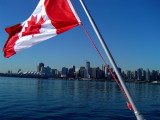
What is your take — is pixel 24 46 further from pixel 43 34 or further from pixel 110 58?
pixel 110 58

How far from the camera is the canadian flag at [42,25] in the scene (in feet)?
20.2

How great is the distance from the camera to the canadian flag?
616cm

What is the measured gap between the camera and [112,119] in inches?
702

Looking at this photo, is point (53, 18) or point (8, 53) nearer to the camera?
point (53, 18)

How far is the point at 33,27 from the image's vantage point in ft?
22.4

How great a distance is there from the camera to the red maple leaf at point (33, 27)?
21.9ft

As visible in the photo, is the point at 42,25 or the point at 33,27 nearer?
the point at 42,25

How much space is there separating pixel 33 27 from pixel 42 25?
0.39 meters

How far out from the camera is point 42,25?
21.7ft

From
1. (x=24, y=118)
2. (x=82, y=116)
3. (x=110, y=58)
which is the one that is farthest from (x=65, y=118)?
(x=110, y=58)

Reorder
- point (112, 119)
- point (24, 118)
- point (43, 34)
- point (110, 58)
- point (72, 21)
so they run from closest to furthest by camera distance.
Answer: point (110, 58) < point (72, 21) < point (43, 34) < point (24, 118) < point (112, 119)

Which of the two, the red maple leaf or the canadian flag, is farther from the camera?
the red maple leaf

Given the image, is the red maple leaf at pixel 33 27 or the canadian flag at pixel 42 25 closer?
the canadian flag at pixel 42 25

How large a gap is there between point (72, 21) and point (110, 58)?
6.41ft
